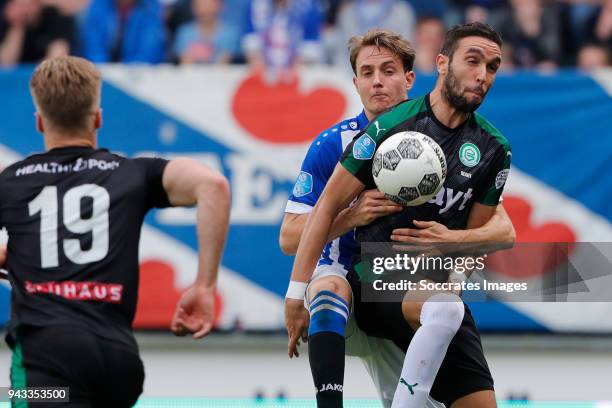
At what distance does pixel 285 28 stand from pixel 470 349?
5.61 m

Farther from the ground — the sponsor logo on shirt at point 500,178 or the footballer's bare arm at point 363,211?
the sponsor logo on shirt at point 500,178

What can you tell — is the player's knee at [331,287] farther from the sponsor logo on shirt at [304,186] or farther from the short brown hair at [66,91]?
the short brown hair at [66,91]

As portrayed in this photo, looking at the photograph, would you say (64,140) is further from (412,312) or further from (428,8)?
(428,8)

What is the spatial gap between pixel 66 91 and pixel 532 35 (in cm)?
799

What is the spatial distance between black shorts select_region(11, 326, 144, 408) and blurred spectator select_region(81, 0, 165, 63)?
717 cm

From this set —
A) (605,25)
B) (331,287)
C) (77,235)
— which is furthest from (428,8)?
(77,235)

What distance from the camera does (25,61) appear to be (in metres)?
→ 11.8

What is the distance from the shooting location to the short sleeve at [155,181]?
4855mm

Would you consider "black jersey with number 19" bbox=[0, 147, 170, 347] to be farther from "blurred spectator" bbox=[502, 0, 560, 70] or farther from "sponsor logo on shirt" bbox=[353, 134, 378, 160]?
"blurred spectator" bbox=[502, 0, 560, 70]

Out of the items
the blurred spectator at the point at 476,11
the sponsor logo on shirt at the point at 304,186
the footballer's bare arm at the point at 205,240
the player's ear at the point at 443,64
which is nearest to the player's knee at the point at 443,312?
the sponsor logo on shirt at the point at 304,186

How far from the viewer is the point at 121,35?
11.6m

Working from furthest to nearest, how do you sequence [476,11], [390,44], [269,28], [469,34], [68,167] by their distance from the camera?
[476,11] < [269,28] < [390,44] < [469,34] < [68,167]

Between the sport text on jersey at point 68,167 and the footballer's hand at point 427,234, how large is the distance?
1.70 m

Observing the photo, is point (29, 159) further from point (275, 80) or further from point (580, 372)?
point (580, 372)
